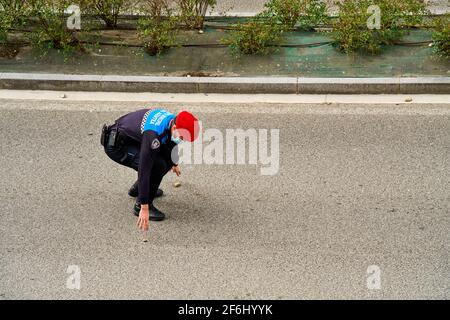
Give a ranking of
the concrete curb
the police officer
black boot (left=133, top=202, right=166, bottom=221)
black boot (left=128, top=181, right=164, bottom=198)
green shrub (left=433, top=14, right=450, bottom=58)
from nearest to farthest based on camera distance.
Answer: the police officer, black boot (left=133, top=202, right=166, bottom=221), black boot (left=128, top=181, right=164, bottom=198), the concrete curb, green shrub (left=433, top=14, right=450, bottom=58)

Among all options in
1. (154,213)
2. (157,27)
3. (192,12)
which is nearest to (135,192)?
(154,213)

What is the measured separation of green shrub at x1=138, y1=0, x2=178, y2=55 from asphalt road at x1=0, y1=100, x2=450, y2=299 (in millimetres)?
1412

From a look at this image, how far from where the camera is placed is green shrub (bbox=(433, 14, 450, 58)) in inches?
413

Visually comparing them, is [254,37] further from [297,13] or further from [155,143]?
[155,143]

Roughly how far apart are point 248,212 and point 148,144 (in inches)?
51.2

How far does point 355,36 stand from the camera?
421 inches

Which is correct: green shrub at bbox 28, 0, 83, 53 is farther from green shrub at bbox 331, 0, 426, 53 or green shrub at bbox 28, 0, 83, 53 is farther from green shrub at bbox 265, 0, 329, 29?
green shrub at bbox 331, 0, 426, 53

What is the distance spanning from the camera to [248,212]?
25.8ft

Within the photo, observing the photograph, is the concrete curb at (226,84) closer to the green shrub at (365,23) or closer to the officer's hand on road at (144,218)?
the green shrub at (365,23)

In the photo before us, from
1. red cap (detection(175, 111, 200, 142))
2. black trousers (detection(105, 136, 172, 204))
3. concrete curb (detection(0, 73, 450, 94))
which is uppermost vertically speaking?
red cap (detection(175, 111, 200, 142))

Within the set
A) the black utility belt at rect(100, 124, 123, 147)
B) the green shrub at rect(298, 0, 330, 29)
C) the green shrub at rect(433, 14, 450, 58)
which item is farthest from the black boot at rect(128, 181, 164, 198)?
the green shrub at rect(433, 14, 450, 58)

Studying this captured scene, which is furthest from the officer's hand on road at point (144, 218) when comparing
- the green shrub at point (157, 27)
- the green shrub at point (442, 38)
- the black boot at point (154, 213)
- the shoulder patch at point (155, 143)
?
the green shrub at point (442, 38)
